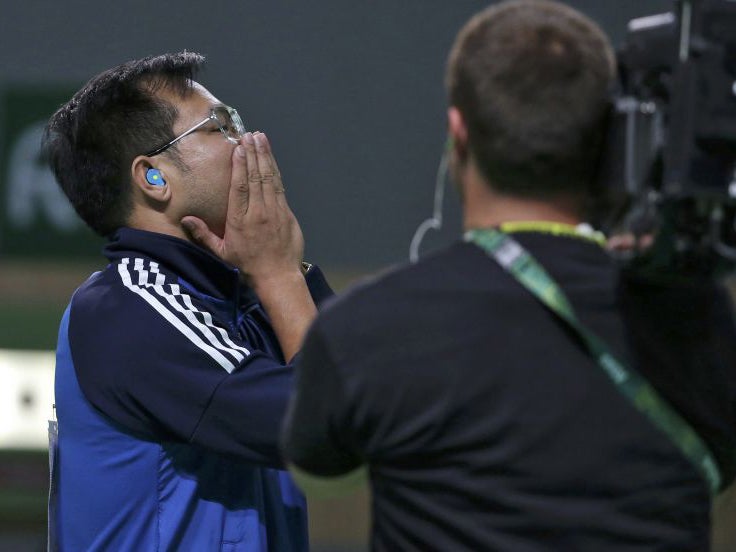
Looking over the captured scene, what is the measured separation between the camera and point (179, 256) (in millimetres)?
2023

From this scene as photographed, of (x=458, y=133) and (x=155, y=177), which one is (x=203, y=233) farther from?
(x=458, y=133)

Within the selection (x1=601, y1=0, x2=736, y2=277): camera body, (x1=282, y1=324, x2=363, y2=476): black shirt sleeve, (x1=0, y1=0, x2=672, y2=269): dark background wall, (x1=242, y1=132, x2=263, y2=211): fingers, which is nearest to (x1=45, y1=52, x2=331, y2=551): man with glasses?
(x1=242, y1=132, x2=263, y2=211): fingers

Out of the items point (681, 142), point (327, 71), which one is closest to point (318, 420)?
point (681, 142)

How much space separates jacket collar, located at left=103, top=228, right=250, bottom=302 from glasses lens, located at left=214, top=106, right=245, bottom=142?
0.22 meters

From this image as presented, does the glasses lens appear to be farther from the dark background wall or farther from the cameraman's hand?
the dark background wall

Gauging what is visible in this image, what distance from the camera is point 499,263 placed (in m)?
1.29

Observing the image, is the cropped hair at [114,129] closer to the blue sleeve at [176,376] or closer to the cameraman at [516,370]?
the blue sleeve at [176,376]

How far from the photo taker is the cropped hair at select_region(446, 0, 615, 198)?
127cm

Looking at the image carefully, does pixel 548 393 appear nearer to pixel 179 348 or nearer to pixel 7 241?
pixel 179 348

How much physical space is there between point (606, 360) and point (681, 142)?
24cm

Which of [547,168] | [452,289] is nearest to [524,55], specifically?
[547,168]

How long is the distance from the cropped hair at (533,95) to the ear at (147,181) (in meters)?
0.90

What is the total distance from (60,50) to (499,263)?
4.64 meters

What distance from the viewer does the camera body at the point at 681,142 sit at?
123cm
